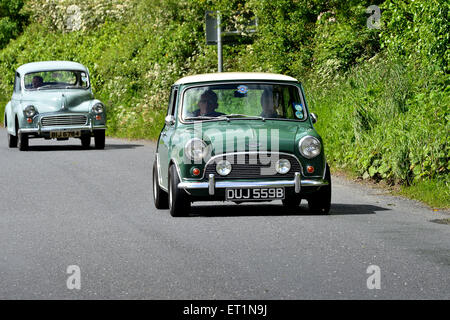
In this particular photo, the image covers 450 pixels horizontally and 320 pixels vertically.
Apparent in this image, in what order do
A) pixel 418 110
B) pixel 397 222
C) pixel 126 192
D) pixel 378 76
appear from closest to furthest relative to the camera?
pixel 397 222 → pixel 126 192 → pixel 418 110 → pixel 378 76

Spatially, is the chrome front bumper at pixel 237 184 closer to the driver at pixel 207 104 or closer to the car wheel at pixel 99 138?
the driver at pixel 207 104

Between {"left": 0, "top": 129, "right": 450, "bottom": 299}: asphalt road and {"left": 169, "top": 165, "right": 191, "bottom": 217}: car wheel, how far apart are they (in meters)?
0.19

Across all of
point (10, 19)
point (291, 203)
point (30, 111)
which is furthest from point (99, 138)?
point (10, 19)

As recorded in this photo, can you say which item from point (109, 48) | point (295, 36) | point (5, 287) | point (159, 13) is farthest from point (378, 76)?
point (109, 48)

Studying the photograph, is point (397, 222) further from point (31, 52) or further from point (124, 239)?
point (31, 52)

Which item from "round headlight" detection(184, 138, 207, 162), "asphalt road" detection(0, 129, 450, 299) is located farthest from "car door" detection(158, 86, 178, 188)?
"round headlight" detection(184, 138, 207, 162)

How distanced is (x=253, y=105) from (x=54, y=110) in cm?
1233

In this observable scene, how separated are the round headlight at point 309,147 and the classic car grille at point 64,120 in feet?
43.9

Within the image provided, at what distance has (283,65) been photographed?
2430cm

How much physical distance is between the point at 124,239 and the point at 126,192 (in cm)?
464

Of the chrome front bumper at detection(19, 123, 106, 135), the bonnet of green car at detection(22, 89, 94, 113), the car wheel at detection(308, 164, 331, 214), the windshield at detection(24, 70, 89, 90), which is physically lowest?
the chrome front bumper at detection(19, 123, 106, 135)

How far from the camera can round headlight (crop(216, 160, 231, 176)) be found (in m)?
11.3

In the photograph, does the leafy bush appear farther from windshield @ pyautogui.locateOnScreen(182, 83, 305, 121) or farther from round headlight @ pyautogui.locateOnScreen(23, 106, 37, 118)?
windshield @ pyautogui.locateOnScreen(182, 83, 305, 121)

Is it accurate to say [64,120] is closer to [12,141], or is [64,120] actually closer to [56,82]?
[56,82]
